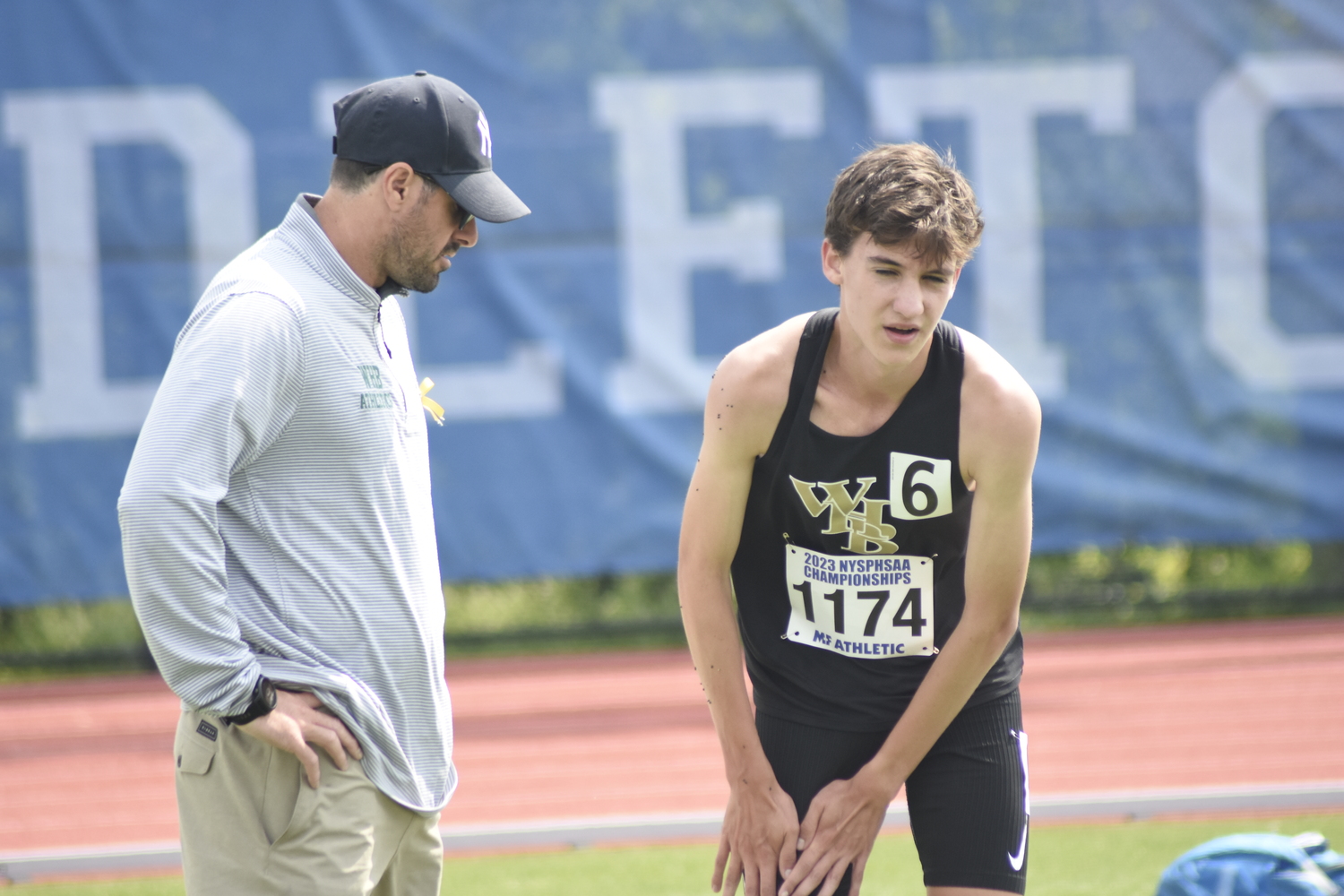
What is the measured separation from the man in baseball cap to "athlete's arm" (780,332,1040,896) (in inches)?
28.2

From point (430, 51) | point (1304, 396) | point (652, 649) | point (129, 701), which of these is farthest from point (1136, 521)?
point (129, 701)

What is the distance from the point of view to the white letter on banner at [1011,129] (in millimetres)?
6738

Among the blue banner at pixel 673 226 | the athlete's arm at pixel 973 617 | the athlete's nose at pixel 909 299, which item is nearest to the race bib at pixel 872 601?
the athlete's arm at pixel 973 617

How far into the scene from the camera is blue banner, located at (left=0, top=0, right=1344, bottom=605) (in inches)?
252

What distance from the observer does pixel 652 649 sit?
7.36 metres

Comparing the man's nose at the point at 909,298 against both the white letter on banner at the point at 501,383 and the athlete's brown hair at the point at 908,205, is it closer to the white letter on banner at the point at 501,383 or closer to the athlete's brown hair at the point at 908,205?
the athlete's brown hair at the point at 908,205

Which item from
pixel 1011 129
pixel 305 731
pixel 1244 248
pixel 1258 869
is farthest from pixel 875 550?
pixel 1244 248

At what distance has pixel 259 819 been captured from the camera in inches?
81.3

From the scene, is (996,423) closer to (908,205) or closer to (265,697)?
(908,205)

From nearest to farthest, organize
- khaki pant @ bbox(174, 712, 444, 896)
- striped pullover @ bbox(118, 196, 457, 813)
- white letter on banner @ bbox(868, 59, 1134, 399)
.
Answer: striped pullover @ bbox(118, 196, 457, 813)
khaki pant @ bbox(174, 712, 444, 896)
white letter on banner @ bbox(868, 59, 1134, 399)

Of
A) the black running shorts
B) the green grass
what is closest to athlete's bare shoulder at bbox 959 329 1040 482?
the black running shorts

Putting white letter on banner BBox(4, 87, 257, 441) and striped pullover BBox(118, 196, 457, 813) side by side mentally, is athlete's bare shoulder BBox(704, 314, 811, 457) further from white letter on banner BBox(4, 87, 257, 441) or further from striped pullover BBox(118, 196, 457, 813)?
white letter on banner BBox(4, 87, 257, 441)

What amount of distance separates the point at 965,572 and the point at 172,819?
3.72 metres

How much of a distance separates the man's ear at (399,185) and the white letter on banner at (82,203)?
4608 millimetres
